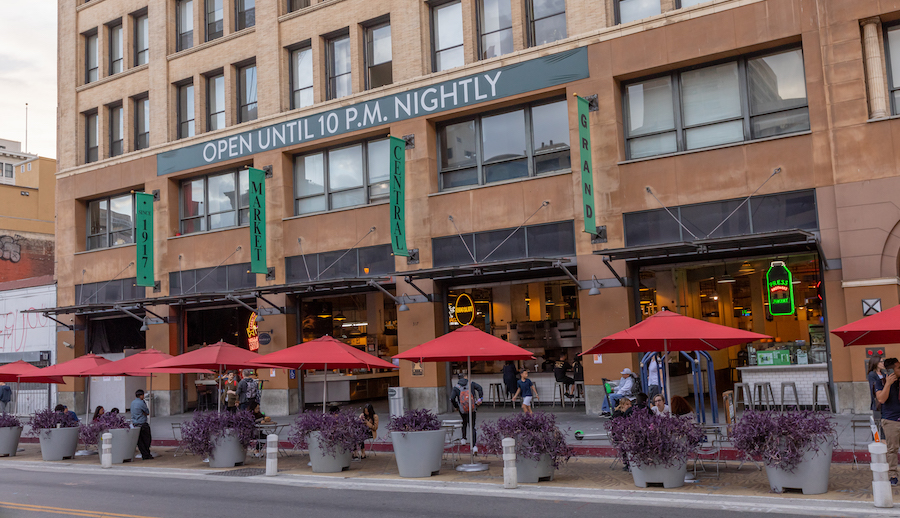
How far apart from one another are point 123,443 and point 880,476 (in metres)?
16.1

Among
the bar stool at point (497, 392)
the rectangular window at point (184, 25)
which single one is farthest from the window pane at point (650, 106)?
the rectangular window at point (184, 25)

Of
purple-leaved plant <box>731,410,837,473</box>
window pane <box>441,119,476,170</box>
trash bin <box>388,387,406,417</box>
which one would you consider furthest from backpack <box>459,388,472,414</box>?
window pane <box>441,119,476,170</box>

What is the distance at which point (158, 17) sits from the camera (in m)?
32.9

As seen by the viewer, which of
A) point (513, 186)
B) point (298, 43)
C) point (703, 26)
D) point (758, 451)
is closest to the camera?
point (758, 451)

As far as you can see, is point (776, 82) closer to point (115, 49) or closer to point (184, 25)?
point (184, 25)

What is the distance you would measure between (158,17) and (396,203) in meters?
15.6

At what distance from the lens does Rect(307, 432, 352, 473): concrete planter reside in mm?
15945

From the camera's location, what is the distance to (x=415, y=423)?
1524 cm

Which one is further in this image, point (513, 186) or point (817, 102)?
point (513, 186)

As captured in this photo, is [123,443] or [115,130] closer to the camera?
[123,443]

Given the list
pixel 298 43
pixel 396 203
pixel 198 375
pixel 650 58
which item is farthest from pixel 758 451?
pixel 198 375

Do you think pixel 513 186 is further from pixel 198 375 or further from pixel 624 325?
pixel 198 375

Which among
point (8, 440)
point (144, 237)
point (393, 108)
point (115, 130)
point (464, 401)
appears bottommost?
point (8, 440)

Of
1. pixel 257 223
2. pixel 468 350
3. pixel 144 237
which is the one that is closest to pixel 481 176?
pixel 257 223
